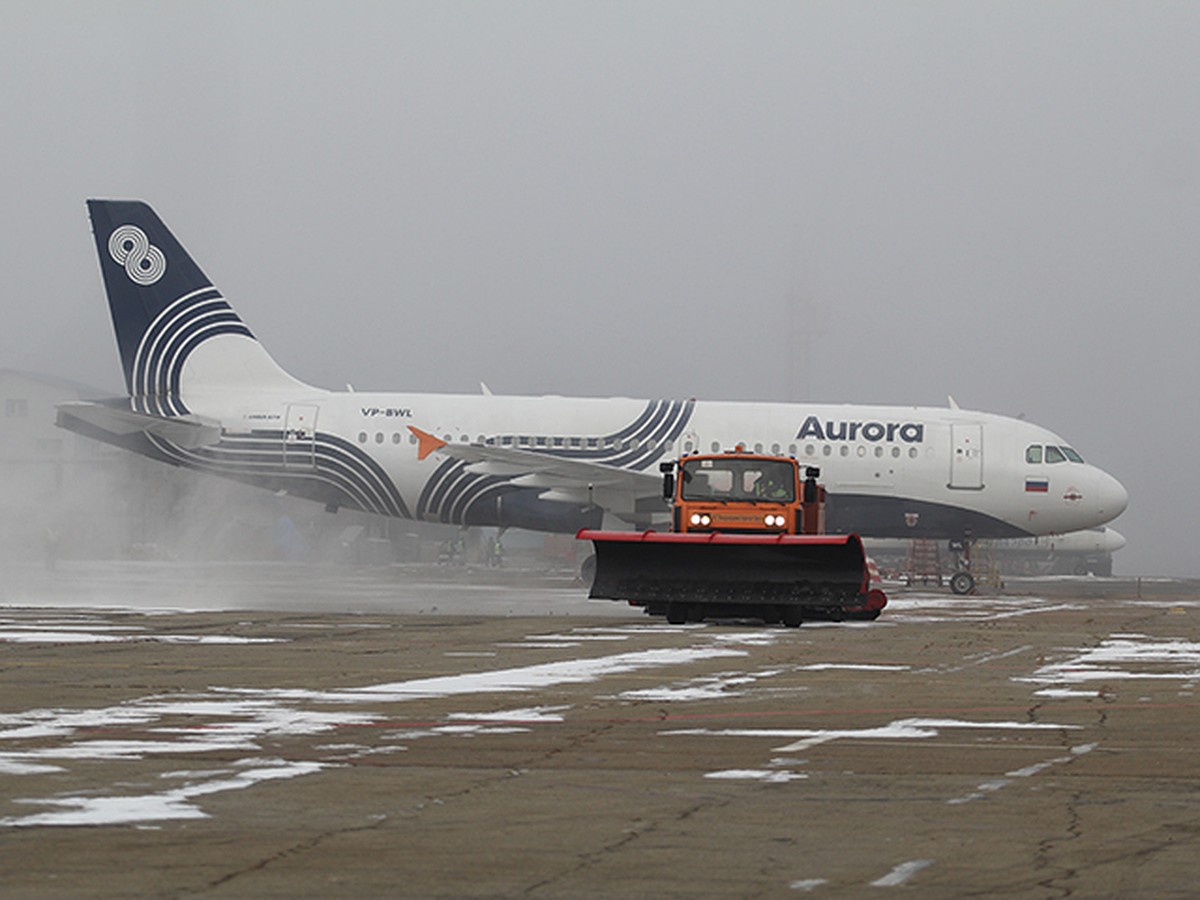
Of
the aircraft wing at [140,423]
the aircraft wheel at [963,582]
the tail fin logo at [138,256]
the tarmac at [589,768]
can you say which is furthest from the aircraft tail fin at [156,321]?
the tarmac at [589,768]

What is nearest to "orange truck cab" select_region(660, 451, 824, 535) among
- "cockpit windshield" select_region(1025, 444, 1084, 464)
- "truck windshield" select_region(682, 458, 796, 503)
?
"truck windshield" select_region(682, 458, 796, 503)

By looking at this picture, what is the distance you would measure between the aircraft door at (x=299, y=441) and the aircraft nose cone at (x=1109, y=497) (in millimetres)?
18135

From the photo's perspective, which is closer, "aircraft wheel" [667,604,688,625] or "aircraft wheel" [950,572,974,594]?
"aircraft wheel" [667,604,688,625]

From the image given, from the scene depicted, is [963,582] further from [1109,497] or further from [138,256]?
[138,256]

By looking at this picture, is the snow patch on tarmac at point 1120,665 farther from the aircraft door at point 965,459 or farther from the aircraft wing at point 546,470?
the aircraft door at point 965,459

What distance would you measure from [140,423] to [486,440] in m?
7.69

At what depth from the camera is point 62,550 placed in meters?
54.5

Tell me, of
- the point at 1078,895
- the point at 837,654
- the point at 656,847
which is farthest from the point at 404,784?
the point at 837,654

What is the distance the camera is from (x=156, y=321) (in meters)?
41.1

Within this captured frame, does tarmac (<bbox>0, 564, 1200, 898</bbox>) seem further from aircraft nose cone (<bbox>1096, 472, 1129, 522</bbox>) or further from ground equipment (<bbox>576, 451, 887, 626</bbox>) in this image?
aircraft nose cone (<bbox>1096, 472, 1129, 522</bbox>)

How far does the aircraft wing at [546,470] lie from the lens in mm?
38469

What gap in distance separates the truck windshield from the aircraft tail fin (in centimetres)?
1763

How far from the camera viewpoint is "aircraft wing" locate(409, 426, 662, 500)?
38469 millimetres

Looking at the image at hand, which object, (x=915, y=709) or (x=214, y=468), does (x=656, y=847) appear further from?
(x=214, y=468)
